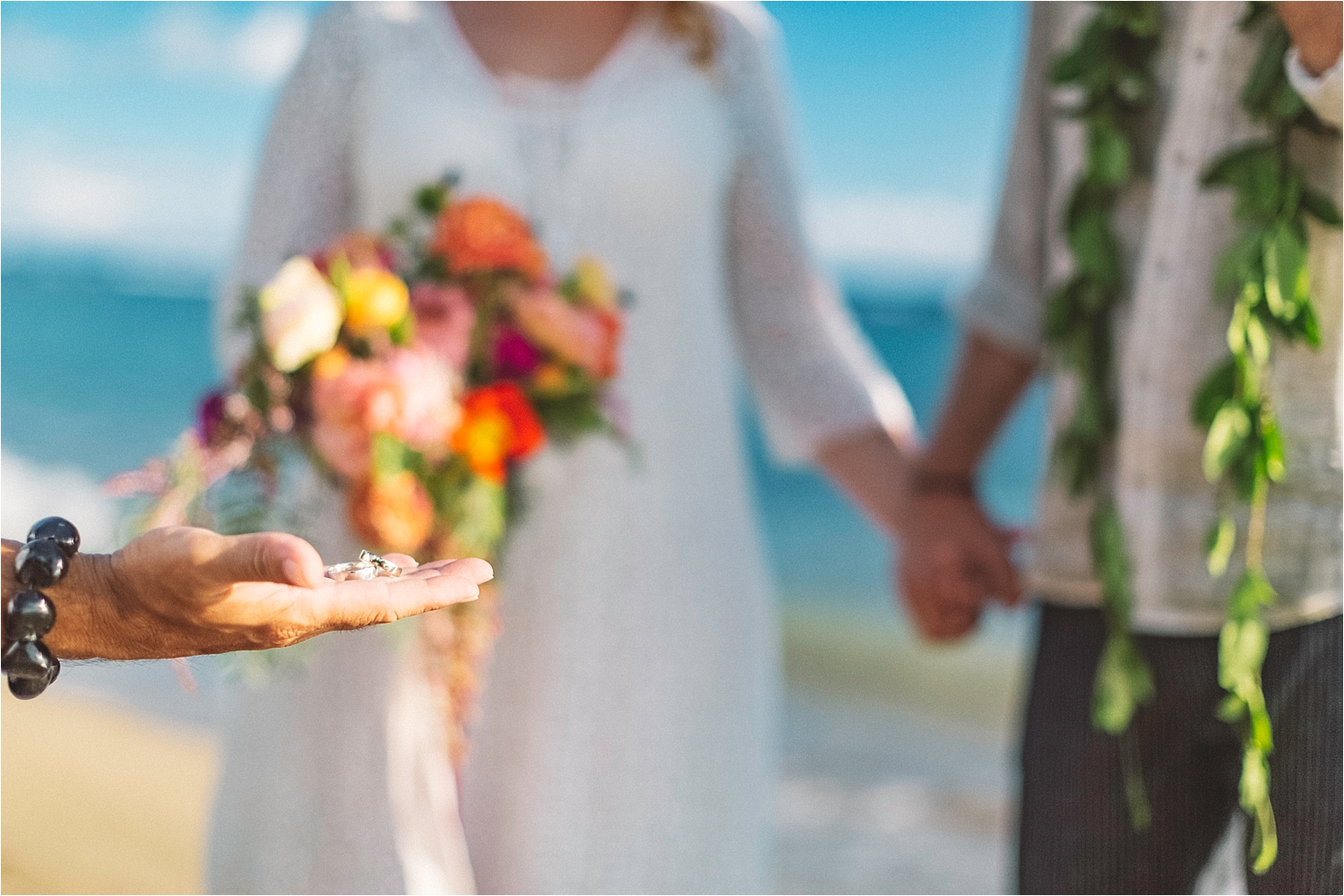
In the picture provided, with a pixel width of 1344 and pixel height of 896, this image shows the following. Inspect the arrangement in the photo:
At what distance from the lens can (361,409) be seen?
5.15ft

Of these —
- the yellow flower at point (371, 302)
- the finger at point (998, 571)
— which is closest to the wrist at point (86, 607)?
the yellow flower at point (371, 302)

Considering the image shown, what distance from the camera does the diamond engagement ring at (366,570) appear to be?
0.96 metres

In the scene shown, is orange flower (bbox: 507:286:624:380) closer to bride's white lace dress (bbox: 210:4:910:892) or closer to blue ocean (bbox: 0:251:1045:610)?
bride's white lace dress (bbox: 210:4:910:892)

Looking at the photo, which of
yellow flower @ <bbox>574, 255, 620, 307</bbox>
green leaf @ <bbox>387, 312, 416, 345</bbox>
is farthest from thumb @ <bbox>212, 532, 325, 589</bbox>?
yellow flower @ <bbox>574, 255, 620, 307</bbox>

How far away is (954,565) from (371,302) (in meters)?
1.13

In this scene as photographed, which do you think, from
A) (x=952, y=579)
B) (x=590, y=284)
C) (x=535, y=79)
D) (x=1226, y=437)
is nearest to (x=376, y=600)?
(x=590, y=284)

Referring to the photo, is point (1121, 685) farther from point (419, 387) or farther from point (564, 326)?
point (419, 387)

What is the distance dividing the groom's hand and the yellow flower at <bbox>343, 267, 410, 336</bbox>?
1.03 meters

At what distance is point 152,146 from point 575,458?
11.2 m

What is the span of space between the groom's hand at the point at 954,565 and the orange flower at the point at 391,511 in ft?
3.08

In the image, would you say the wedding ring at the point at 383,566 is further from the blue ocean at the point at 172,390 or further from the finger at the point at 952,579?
the blue ocean at the point at 172,390

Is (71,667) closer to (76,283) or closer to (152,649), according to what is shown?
(152,649)

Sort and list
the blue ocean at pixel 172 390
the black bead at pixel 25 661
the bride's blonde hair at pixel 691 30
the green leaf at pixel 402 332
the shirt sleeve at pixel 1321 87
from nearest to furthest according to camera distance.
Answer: the black bead at pixel 25 661
the shirt sleeve at pixel 1321 87
the green leaf at pixel 402 332
the bride's blonde hair at pixel 691 30
the blue ocean at pixel 172 390

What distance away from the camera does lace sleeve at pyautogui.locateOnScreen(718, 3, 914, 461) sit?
211 centimetres
